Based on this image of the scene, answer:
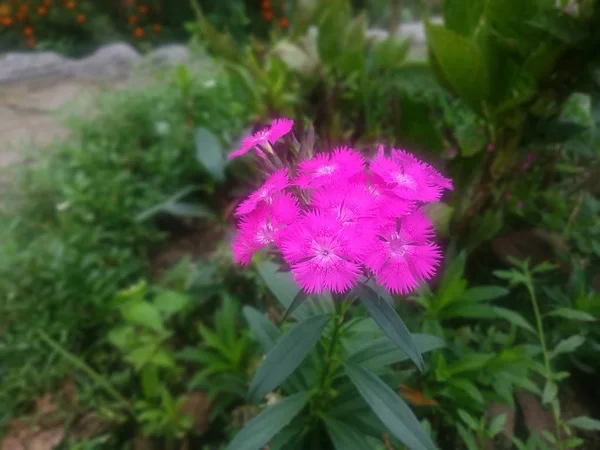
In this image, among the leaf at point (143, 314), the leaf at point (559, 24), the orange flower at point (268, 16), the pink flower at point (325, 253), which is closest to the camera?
the pink flower at point (325, 253)

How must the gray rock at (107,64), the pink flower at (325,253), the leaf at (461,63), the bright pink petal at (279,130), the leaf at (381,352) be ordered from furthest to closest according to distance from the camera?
1. the gray rock at (107,64)
2. the leaf at (461,63)
3. the leaf at (381,352)
4. the bright pink petal at (279,130)
5. the pink flower at (325,253)

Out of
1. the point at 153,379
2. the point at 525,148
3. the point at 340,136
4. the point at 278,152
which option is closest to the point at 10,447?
the point at 153,379

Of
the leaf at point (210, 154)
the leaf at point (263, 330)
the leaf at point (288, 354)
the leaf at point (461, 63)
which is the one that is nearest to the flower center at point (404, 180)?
the leaf at point (288, 354)

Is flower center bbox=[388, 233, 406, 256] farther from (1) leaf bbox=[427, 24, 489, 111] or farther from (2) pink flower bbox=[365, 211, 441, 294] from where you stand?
(1) leaf bbox=[427, 24, 489, 111]

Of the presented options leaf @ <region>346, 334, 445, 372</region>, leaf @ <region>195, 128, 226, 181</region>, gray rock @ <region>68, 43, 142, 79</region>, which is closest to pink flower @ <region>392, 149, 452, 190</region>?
leaf @ <region>346, 334, 445, 372</region>

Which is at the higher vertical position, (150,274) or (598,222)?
(598,222)

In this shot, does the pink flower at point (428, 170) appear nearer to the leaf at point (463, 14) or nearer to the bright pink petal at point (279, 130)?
the bright pink petal at point (279, 130)

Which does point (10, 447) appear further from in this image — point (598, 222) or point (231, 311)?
point (598, 222)
